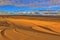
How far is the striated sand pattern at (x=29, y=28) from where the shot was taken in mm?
1009

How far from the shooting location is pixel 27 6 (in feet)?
3.61

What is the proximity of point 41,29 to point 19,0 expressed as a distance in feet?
1.01

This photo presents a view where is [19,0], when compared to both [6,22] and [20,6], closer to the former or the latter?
[20,6]

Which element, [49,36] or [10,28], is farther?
[10,28]

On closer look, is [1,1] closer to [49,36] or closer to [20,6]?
[20,6]

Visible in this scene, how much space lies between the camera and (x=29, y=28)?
1.07 meters

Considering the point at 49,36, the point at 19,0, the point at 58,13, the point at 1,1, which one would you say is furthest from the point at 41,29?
the point at 1,1

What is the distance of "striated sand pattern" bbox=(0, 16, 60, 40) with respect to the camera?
1009 millimetres

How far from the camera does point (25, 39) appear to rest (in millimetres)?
998

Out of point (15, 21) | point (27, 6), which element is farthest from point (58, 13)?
point (15, 21)

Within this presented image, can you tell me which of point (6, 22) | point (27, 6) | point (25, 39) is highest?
point (27, 6)

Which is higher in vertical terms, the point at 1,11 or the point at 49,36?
the point at 1,11

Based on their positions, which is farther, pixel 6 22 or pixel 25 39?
pixel 6 22

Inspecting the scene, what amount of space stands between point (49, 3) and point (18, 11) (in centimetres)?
27
